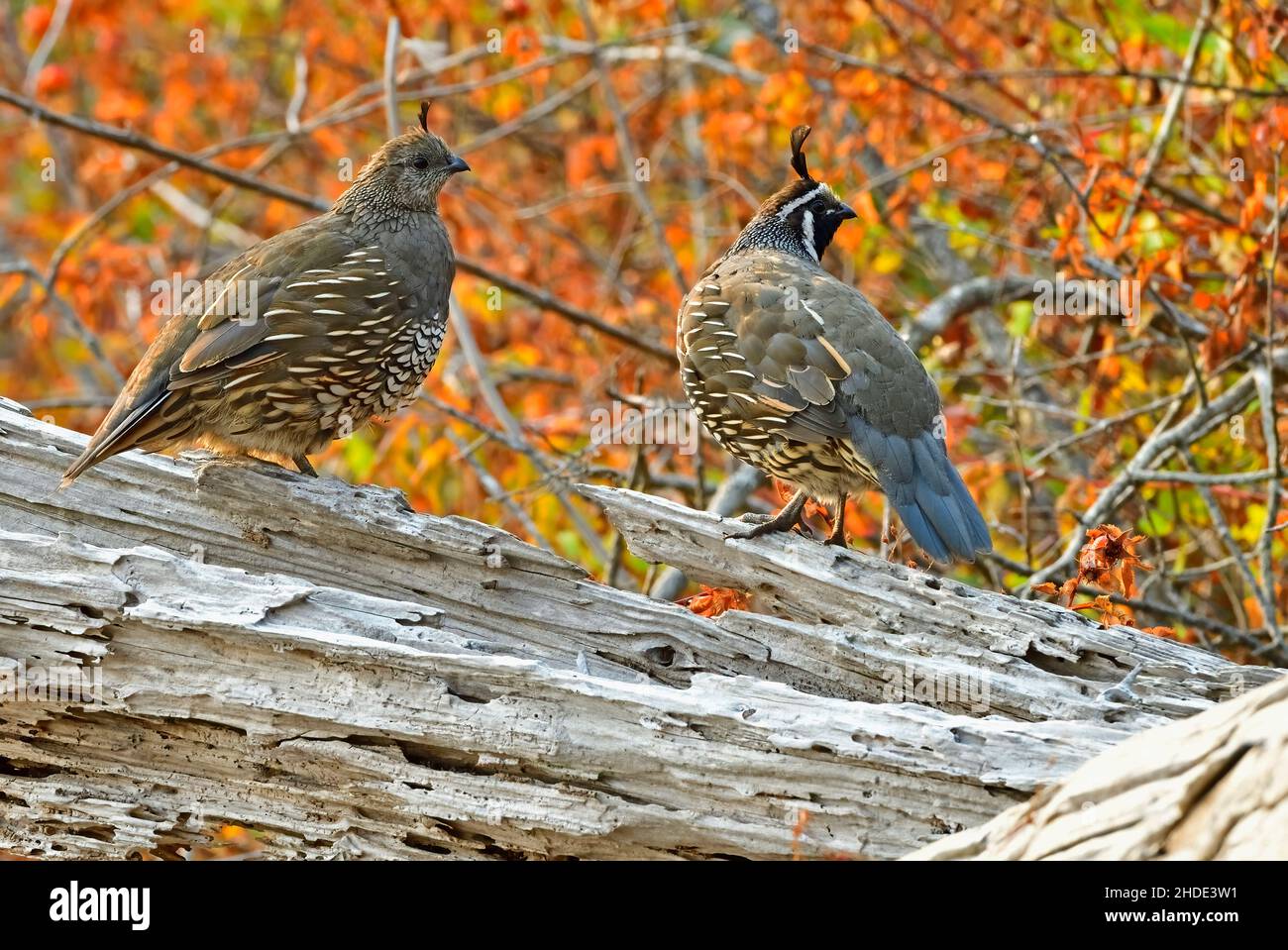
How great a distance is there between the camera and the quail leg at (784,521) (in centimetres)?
497

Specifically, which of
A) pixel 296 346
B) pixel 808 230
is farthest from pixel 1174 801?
pixel 808 230

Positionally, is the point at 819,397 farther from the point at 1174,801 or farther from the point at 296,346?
the point at 1174,801

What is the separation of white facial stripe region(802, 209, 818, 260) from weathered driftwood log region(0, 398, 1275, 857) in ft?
6.55

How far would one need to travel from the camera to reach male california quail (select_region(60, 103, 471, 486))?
5336 mm

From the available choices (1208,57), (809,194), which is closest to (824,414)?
(809,194)

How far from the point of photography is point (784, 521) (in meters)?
5.20

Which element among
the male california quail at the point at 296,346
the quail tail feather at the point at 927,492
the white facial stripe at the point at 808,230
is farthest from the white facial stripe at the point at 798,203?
the quail tail feather at the point at 927,492

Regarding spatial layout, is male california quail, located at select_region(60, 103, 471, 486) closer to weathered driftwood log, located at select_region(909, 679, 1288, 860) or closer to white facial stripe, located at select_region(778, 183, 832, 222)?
white facial stripe, located at select_region(778, 183, 832, 222)

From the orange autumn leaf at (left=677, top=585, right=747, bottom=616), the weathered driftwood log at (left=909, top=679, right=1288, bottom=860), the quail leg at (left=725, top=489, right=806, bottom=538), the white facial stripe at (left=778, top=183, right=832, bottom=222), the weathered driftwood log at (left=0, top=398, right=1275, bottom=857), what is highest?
the white facial stripe at (left=778, top=183, right=832, bottom=222)

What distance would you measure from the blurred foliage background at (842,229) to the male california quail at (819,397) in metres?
0.57

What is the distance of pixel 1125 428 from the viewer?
7336 mm

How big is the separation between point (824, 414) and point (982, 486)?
92.5 inches

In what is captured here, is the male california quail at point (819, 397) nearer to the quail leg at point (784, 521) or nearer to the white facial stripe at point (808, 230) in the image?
the quail leg at point (784, 521)

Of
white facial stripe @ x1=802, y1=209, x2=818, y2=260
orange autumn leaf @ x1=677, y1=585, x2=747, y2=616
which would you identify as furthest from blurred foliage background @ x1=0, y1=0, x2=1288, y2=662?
orange autumn leaf @ x1=677, y1=585, x2=747, y2=616
